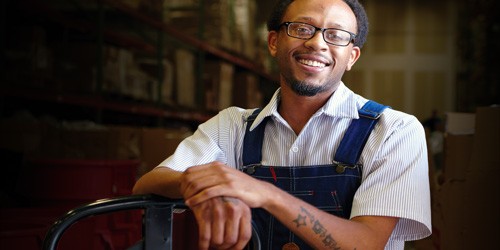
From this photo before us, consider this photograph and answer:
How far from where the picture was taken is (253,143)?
1.87 meters

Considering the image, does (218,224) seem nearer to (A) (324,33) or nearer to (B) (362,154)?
(B) (362,154)

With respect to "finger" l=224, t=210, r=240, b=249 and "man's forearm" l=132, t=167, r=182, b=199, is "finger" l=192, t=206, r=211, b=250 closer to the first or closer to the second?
"finger" l=224, t=210, r=240, b=249

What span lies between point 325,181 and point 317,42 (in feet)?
1.36

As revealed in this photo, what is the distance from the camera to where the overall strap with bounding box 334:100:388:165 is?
5.52 ft

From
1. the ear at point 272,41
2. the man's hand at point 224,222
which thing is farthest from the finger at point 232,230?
the ear at point 272,41

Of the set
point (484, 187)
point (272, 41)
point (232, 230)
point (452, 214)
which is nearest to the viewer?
point (232, 230)

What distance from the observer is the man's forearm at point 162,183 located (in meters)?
1.61

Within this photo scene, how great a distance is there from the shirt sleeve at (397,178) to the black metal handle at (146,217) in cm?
41

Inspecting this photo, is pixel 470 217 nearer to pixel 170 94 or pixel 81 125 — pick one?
pixel 81 125

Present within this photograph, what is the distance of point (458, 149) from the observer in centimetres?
258

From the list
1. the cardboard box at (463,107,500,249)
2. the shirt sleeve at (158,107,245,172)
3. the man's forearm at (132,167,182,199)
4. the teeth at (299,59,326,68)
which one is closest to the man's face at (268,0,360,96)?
the teeth at (299,59,326,68)

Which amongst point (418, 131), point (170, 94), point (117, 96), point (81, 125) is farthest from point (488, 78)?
point (418, 131)

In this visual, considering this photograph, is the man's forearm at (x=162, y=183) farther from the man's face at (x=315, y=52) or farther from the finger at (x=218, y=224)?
the man's face at (x=315, y=52)

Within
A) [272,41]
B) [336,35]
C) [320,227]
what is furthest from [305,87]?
[320,227]
